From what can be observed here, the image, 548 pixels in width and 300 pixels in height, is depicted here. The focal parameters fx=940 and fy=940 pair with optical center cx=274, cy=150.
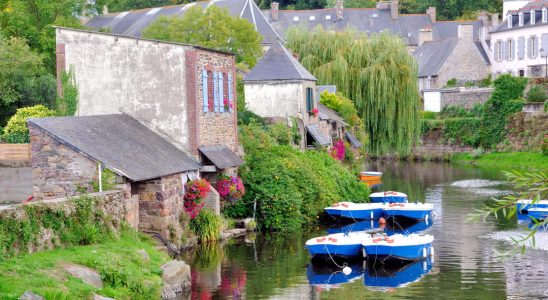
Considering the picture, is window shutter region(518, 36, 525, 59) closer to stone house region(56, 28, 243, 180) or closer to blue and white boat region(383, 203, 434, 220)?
blue and white boat region(383, 203, 434, 220)

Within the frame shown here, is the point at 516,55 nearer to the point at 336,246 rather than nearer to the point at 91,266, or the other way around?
the point at 336,246

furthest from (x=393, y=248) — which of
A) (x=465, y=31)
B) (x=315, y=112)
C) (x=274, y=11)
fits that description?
(x=274, y=11)

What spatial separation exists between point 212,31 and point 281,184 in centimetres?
2258

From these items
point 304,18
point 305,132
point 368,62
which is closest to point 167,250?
point 305,132

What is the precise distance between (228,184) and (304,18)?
68.2 m

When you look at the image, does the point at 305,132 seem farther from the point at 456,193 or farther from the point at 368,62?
the point at 368,62

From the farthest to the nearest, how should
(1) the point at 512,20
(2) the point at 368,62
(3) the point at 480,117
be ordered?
(1) the point at 512,20, (3) the point at 480,117, (2) the point at 368,62

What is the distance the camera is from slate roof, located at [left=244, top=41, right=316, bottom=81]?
44.0 metres

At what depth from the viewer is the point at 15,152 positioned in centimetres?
3322

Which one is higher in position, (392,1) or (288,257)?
(392,1)

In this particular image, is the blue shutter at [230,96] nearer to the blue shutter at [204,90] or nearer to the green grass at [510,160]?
the blue shutter at [204,90]

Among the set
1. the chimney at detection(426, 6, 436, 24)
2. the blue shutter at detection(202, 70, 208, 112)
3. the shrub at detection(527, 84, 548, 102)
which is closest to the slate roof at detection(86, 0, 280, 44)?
the shrub at detection(527, 84, 548, 102)

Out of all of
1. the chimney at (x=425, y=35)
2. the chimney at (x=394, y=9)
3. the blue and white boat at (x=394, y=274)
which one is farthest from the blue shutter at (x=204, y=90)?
the chimney at (x=394, y=9)

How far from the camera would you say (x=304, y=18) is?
98.7 meters
